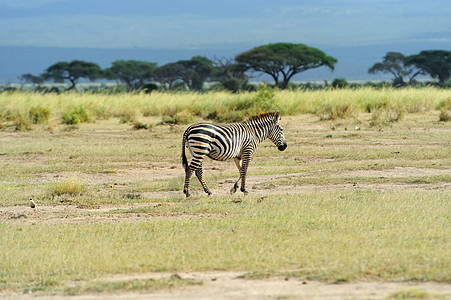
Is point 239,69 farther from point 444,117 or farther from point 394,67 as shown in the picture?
point 444,117

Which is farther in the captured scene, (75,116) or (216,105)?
(216,105)

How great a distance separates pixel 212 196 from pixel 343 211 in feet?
7.61

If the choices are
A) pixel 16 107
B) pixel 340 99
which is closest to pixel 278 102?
pixel 340 99

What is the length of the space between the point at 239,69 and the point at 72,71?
20.4 m

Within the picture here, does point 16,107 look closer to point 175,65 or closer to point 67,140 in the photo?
point 67,140

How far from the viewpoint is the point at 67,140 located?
1939 cm

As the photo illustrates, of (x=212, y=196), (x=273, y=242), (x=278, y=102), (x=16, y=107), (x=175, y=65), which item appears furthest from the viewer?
(x=175, y=65)

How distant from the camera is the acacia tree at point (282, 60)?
5150cm

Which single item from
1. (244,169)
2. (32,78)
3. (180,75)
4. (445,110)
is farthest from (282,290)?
(32,78)

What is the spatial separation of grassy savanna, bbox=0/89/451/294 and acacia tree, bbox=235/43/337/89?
31.5 metres

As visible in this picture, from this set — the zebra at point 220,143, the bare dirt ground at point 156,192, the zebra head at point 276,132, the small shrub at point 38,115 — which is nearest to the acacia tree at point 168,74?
the small shrub at point 38,115

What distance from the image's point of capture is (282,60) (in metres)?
51.8

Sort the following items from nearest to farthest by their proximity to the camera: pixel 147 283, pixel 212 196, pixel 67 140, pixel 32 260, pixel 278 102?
pixel 147 283 < pixel 32 260 < pixel 212 196 < pixel 67 140 < pixel 278 102

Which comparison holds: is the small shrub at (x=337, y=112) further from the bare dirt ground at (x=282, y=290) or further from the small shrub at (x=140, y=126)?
the bare dirt ground at (x=282, y=290)
